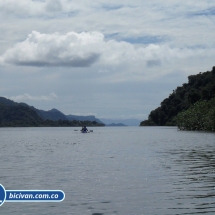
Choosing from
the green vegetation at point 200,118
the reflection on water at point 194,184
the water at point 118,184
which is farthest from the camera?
the green vegetation at point 200,118

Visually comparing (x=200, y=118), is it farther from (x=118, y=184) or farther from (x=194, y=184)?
(x=118, y=184)

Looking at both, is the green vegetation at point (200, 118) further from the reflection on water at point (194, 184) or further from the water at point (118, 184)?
the reflection on water at point (194, 184)

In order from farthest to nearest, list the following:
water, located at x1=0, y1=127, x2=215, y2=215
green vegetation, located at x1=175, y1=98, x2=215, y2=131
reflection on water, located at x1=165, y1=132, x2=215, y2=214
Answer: green vegetation, located at x1=175, y1=98, x2=215, y2=131 < reflection on water, located at x1=165, y1=132, x2=215, y2=214 < water, located at x1=0, y1=127, x2=215, y2=215

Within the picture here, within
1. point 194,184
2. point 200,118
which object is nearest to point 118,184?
point 194,184

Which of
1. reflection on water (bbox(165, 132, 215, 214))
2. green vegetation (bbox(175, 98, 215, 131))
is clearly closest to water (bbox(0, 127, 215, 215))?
reflection on water (bbox(165, 132, 215, 214))

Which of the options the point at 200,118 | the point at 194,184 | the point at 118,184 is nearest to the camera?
the point at 194,184

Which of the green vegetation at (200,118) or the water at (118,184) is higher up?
the green vegetation at (200,118)

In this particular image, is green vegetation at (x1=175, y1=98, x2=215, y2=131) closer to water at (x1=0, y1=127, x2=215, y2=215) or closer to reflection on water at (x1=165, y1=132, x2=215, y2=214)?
water at (x1=0, y1=127, x2=215, y2=215)

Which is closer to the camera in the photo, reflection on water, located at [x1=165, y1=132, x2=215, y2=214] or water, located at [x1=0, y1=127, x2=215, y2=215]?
water, located at [x1=0, y1=127, x2=215, y2=215]

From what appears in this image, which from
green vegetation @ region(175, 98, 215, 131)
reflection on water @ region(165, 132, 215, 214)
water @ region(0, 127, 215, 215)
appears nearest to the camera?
water @ region(0, 127, 215, 215)

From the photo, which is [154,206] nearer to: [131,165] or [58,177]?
[58,177]

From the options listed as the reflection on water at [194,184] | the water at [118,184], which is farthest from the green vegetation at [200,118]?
the reflection on water at [194,184]

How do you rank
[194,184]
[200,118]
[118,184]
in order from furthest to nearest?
1. [200,118]
2. [118,184]
3. [194,184]

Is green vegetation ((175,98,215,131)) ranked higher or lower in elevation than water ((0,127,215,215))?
higher
